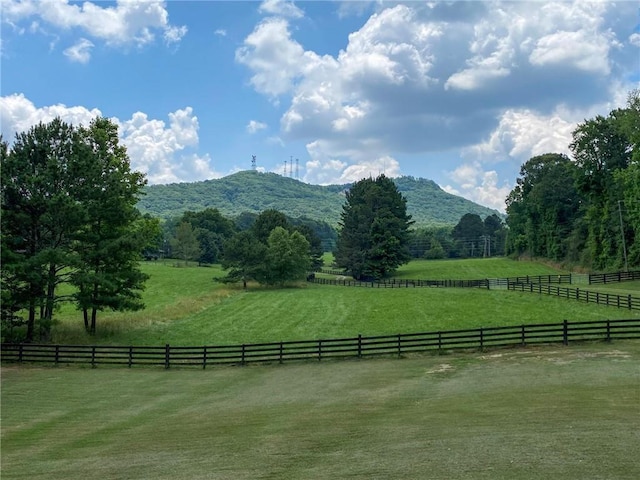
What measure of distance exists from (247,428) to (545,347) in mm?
17464

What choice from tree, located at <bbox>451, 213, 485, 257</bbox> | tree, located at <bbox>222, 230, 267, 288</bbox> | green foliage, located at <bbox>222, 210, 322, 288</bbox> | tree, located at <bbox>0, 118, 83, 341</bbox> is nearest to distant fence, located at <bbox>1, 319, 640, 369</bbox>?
tree, located at <bbox>0, 118, 83, 341</bbox>

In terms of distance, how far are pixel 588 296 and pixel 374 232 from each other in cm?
4408

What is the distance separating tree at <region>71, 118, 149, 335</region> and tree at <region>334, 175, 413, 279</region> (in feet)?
167

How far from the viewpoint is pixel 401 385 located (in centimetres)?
2011

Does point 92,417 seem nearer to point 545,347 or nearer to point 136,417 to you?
point 136,417

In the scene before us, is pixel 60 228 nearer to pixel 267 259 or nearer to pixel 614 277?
pixel 267 259

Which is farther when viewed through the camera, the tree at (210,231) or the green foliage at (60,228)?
the tree at (210,231)

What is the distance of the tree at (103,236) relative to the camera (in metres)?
33.1

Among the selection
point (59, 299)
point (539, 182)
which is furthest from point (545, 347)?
point (539, 182)

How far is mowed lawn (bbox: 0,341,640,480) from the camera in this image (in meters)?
10.6

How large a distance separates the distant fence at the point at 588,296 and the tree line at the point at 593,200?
17514 millimetres

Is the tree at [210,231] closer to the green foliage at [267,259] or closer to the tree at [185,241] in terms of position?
the tree at [185,241]

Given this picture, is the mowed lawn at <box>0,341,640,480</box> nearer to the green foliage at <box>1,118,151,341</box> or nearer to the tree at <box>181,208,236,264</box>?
the green foliage at <box>1,118,151,341</box>

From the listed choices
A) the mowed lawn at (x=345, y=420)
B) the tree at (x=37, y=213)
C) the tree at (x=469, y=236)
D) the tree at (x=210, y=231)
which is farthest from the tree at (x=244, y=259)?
the tree at (x=469, y=236)
